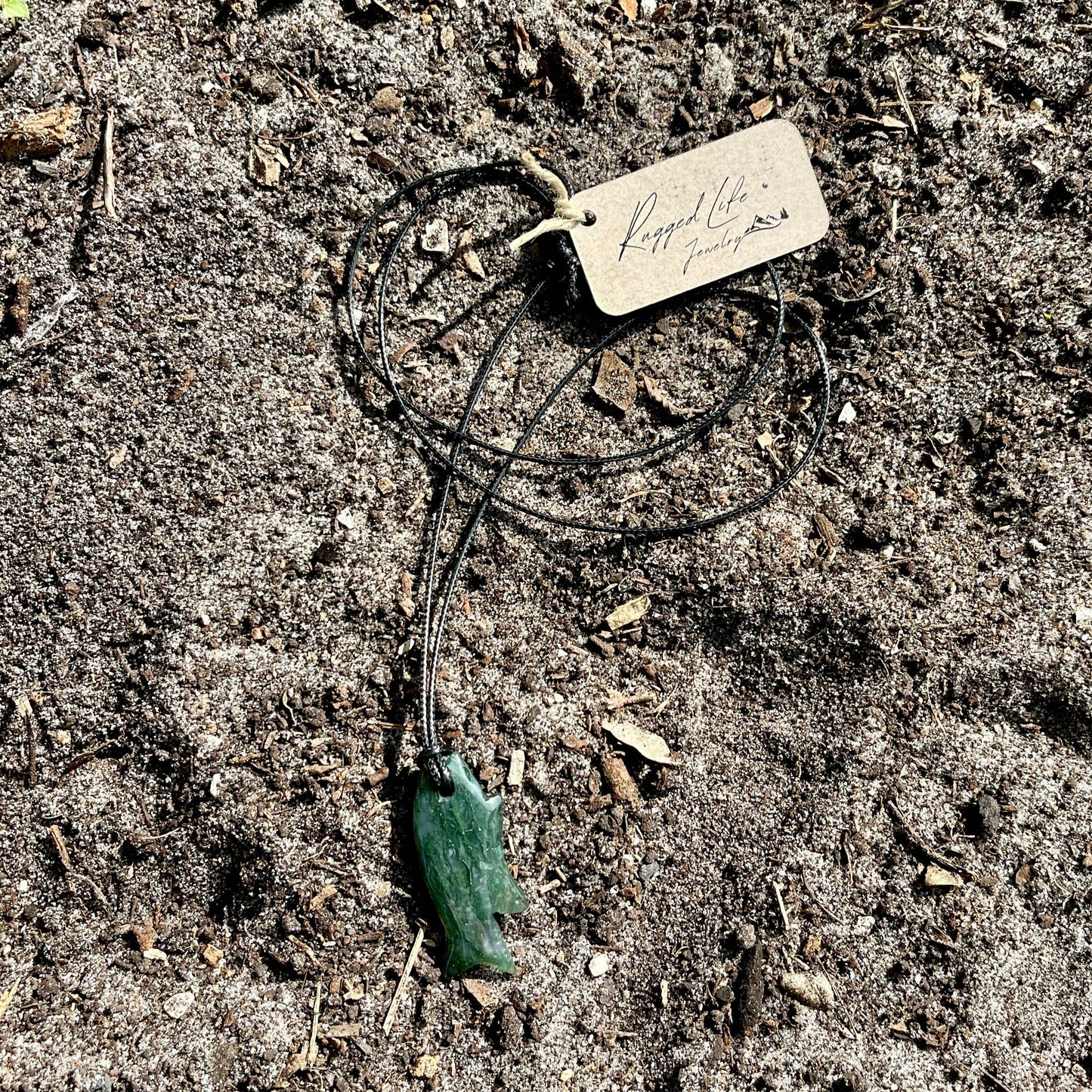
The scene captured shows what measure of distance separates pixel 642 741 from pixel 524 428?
0.50 meters

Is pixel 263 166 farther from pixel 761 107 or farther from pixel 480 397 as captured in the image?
pixel 761 107

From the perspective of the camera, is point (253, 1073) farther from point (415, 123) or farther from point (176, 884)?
point (415, 123)

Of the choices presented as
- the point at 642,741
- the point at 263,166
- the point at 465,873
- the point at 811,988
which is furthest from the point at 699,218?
the point at 811,988

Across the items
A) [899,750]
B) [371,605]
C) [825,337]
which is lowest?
[899,750]

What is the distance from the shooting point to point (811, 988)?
1268 mm

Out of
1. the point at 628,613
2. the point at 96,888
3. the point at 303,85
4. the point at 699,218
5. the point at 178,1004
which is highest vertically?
the point at 303,85

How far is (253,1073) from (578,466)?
3.13ft

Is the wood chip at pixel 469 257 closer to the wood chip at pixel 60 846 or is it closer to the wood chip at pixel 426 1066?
the wood chip at pixel 60 846

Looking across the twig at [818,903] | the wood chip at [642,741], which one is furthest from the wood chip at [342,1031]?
the twig at [818,903]

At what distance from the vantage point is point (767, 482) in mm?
1382

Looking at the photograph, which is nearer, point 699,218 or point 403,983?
point 403,983

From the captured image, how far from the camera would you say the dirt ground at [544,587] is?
4.15 feet

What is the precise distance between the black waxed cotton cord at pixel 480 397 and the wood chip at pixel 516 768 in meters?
0.12

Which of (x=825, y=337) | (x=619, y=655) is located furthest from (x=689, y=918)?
(x=825, y=337)
